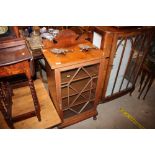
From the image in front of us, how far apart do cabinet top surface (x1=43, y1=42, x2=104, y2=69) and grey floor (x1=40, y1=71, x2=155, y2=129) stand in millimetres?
1107

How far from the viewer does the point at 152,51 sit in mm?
2410

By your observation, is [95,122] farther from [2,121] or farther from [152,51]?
[152,51]

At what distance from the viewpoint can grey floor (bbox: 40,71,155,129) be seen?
2146mm

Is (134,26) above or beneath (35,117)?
above

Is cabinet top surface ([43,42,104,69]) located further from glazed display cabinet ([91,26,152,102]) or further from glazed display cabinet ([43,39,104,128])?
glazed display cabinet ([91,26,152,102])

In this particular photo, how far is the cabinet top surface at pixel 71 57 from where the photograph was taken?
1379 millimetres

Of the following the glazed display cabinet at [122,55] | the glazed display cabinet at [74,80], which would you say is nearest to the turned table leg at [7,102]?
the glazed display cabinet at [74,80]

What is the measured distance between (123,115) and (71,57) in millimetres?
1427

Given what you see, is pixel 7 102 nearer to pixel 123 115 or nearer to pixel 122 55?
pixel 122 55

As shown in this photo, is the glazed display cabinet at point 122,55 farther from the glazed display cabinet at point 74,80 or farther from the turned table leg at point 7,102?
the turned table leg at point 7,102

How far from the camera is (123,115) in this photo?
7.61ft

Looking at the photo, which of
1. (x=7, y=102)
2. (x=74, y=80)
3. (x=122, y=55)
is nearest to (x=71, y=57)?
(x=74, y=80)
